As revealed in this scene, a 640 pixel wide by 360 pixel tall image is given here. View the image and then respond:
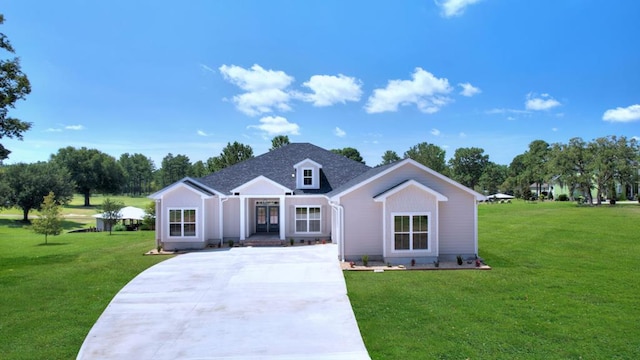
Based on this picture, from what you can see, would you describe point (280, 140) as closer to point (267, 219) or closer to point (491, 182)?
point (267, 219)

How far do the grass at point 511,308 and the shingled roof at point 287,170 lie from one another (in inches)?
425

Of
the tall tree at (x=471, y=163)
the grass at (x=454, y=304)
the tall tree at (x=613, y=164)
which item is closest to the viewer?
the grass at (x=454, y=304)

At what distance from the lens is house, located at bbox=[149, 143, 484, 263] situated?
16.5 meters

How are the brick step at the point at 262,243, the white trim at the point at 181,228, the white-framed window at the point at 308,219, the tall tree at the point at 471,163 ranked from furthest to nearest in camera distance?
the tall tree at the point at 471,163, the white-framed window at the point at 308,219, the brick step at the point at 262,243, the white trim at the point at 181,228

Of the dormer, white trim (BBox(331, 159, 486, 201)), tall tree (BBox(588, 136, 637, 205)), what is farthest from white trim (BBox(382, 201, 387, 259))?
tall tree (BBox(588, 136, 637, 205))

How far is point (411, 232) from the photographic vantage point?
16.6 m

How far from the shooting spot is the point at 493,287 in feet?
40.8

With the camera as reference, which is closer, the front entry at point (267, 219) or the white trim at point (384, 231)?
the white trim at point (384, 231)

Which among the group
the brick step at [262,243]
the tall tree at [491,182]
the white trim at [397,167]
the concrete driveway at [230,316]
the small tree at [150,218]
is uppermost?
the tall tree at [491,182]

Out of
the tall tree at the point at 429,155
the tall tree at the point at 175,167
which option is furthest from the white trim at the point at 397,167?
the tall tree at the point at 175,167

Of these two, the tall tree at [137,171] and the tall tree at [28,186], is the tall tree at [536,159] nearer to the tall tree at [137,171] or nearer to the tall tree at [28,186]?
the tall tree at [28,186]

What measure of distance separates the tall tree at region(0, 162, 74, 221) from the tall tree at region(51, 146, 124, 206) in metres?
23.5

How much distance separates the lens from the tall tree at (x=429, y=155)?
2056 inches

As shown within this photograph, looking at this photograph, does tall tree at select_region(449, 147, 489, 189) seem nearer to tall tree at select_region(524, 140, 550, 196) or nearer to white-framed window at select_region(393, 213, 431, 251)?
tall tree at select_region(524, 140, 550, 196)
